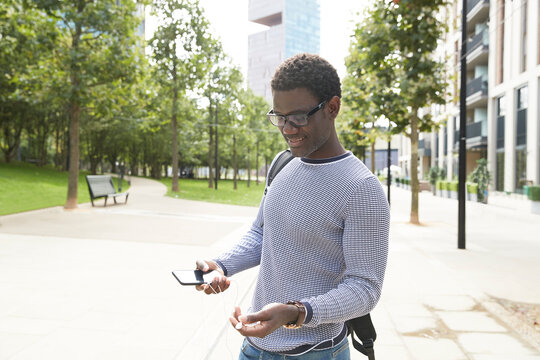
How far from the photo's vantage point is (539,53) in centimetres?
2455

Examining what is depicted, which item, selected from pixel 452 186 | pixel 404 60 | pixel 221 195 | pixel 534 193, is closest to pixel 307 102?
pixel 404 60

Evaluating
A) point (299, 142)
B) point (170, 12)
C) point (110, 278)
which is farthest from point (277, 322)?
point (170, 12)

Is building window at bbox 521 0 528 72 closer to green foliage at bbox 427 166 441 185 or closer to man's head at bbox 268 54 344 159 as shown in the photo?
green foliage at bbox 427 166 441 185

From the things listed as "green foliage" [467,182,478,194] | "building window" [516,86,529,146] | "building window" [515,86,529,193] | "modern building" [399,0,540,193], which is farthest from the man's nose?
"building window" [516,86,529,146]

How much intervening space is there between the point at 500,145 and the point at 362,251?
1297 inches

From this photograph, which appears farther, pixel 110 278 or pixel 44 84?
pixel 44 84

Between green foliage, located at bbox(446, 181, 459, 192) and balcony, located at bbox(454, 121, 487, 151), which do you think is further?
balcony, located at bbox(454, 121, 487, 151)

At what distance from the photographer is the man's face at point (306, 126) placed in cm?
170

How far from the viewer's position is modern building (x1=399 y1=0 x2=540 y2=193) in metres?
25.0

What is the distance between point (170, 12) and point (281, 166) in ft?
96.6

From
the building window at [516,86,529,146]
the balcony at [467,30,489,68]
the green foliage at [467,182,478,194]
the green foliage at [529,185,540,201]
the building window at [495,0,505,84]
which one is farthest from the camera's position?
the balcony at [467,30,489,68]

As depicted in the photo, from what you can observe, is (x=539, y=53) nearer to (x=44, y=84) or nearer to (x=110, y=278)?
(x=44, y=84)

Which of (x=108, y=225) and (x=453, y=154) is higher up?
(x=453, y=154)

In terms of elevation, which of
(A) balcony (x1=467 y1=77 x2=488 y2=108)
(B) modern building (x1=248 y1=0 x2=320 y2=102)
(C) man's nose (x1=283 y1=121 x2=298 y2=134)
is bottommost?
(C) man's nose (x1=283 y1=121 x2=298 y2=134)
